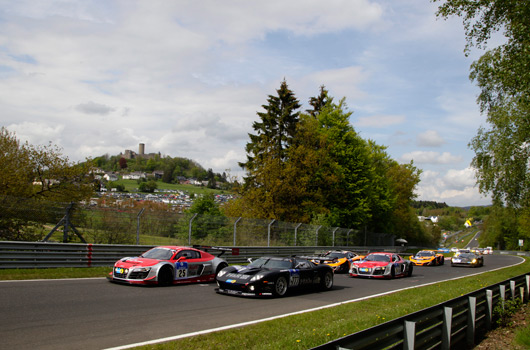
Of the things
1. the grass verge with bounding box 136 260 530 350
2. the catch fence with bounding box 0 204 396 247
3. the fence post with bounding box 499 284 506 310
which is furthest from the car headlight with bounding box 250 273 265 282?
the catch fence with bounding box 0 204 396 247

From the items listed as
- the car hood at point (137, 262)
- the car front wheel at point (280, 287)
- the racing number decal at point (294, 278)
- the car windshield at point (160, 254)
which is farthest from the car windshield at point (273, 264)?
the car hood at point (137, 262)

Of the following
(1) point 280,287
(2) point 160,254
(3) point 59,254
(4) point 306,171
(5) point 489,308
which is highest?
(4) point 306,171

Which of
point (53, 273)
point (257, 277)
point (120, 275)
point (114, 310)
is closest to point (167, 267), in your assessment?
point (120, 275)

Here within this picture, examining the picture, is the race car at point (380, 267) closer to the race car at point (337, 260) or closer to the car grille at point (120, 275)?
the race car at point (337, 260)

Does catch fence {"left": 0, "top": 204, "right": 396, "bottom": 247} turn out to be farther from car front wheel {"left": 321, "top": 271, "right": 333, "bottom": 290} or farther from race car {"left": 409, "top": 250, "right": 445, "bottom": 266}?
race car {"left": 409, "top": 250, "right": 445, "bottom": 266}

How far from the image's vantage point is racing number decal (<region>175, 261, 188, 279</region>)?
14.0 m

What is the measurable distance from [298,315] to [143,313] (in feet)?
10.7

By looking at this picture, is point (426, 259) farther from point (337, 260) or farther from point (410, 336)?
point (410, 336)

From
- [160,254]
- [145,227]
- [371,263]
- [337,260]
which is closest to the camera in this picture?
[160,254]

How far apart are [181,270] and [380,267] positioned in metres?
9.49

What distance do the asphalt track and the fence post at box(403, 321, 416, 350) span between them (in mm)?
3759

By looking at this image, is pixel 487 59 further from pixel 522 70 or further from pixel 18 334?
pixel 18 334

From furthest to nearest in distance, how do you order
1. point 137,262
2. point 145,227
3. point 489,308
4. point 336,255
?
point 336,255 < point 145,227 < point 137,262 < point 489,308

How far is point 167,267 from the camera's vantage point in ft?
44.8
